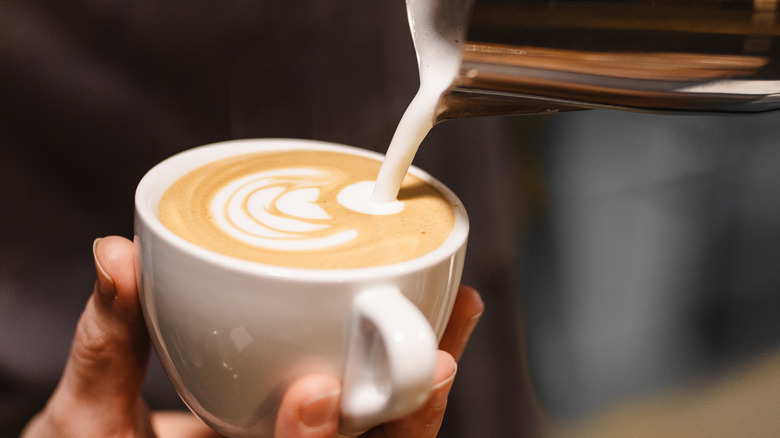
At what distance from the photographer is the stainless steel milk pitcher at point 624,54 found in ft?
1.45

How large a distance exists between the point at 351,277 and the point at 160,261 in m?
0.13

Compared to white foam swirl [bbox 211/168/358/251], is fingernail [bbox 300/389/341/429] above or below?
below

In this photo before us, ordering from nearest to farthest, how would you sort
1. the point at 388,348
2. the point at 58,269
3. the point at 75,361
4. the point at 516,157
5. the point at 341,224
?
the point at 388,348 < the point at 341,224 < the point at 75,361 < the point at 58,269 < the point at 516,157

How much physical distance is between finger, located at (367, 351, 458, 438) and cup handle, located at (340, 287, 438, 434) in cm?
9

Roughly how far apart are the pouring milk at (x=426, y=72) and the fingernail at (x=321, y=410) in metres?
0.18

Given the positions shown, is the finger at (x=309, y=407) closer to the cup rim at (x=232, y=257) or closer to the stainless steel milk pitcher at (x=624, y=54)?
the cup rim at (x=232, y=257)

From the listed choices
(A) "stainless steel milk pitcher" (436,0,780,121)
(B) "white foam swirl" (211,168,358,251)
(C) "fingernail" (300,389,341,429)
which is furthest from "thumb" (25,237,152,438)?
(A) "stainless steel milk pitcher" (436,0,780,121)

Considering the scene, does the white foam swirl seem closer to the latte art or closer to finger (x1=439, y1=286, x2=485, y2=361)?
the latte art

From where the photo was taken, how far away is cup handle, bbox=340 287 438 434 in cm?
38

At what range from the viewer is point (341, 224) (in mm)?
510

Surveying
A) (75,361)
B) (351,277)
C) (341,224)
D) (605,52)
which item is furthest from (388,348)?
(75,361)

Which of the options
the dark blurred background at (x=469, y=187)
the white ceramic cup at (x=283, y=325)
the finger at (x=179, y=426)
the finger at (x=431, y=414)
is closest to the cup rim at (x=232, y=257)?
the white ceramic cup at (x=283, y=325)

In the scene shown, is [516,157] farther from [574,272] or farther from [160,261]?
[160,261]

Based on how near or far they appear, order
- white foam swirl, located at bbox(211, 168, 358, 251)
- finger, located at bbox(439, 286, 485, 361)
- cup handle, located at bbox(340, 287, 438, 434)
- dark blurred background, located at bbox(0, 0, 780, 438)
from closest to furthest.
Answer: cup handle, located at bbox(340, 287, 438, 434), white foam swirl, located at bbox(211, 168, 358, 251), finger, located at bbox(439, 286, 485, 361), dark blurred background, located at bbox(0, 0, 780, 438)
